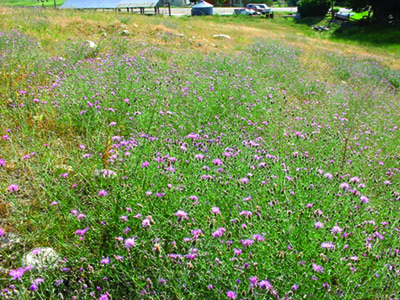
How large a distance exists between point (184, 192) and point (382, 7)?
106 feet

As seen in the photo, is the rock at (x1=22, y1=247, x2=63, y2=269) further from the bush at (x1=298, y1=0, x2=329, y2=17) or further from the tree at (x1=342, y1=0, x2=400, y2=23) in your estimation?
the bush at (x1=298, y1=0, x2=329, y2=17)

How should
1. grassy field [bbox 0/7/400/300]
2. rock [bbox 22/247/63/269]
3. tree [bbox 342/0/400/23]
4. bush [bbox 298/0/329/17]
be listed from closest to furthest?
grassy field [bbox 0/7/400/300] < rock [bbox 22/247/63/269] < tree [bbox 342/0/400/23] < bush [bbox 298/0/329/17]

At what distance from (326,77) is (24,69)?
7362 mm

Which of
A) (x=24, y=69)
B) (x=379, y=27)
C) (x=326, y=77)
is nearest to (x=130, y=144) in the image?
(x=24, y=69)

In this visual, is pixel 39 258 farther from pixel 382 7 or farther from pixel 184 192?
pixel 382 7

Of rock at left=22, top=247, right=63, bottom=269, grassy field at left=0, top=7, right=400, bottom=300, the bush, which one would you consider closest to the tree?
the bush

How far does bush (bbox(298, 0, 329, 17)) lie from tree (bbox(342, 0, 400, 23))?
12.2 metres

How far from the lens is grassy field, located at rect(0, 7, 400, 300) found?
195 cm

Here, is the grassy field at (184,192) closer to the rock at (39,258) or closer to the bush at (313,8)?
the rock at (39,258)

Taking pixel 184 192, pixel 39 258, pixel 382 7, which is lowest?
pixel 39 258

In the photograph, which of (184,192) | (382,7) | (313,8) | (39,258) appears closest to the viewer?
(39,258)

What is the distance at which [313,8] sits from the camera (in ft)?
134

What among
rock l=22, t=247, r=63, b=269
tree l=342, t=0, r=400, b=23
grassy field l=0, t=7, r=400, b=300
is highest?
tree l=342, t=0, r=400, b=23

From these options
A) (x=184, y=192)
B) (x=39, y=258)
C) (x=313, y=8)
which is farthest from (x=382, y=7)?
(x=39, y=258)
